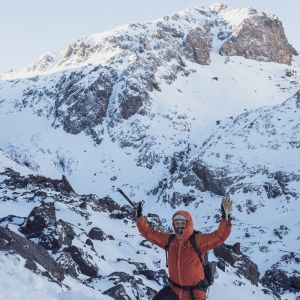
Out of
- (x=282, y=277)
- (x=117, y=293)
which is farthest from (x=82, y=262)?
(x=282, y=277)

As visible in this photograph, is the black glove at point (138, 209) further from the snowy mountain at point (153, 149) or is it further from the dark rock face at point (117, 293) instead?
the dark rock face at point (117, 293)

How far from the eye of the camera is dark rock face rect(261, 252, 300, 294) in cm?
3369

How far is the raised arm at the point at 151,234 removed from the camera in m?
8.12

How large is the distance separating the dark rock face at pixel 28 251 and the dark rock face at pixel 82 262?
4.52m

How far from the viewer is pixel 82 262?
17.5 m

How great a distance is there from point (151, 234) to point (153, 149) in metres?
65.8

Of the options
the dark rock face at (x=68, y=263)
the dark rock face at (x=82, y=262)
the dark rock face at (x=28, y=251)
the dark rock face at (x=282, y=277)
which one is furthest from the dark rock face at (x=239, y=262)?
the dark rock face at (x=28, y=251)

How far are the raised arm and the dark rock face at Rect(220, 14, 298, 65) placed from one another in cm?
10762

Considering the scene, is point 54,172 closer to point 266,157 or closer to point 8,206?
point 266,157

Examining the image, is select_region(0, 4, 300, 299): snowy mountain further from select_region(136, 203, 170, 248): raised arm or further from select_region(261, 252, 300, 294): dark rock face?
select_region(136, 203, 170, 248): raised arm

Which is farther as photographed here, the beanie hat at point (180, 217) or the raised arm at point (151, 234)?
the raised arm at point (151, 234)

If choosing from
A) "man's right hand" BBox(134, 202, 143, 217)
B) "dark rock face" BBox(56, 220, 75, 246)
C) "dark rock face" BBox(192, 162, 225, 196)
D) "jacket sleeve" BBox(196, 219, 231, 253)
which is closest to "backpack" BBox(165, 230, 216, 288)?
"jacket sleeve" BBox(196, 219, 231, 253)

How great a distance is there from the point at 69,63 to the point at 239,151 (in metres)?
55.7

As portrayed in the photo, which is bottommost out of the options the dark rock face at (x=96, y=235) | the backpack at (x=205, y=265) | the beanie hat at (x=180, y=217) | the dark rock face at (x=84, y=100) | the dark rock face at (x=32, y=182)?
the dark rock face at (x=84, y=100)
